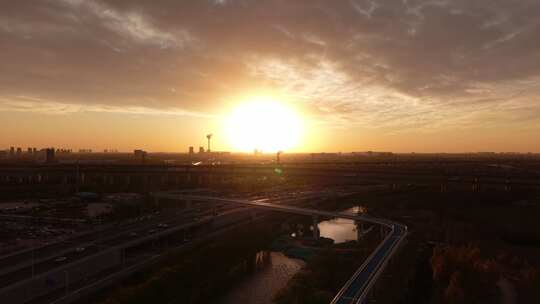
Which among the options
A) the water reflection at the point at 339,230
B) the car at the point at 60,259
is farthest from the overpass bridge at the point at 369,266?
the car at the point at 60,259

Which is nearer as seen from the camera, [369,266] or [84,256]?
[369,266]

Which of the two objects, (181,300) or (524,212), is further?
(524,212)

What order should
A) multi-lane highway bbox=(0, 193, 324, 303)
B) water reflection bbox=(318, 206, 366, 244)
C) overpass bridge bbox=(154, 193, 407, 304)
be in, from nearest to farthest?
overpass bridge bbox=(154, 193, 407, 304) < multi-lane highway bbox=(0, 193, 324, 303) < water reflection bbox=(318, 206, 366, 244)

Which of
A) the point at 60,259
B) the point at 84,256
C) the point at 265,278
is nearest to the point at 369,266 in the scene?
the point at 265,278

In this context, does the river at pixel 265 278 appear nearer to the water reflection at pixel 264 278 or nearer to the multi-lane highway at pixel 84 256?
the water reflection at pixel 264 278

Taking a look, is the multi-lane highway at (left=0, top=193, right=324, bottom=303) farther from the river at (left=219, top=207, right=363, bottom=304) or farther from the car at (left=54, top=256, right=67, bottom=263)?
the river at (left=219, top=207, right=363, bottom=304)

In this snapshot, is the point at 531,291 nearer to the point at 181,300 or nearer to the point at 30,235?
the point at 181,300

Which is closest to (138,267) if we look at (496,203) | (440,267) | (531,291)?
(440,267)

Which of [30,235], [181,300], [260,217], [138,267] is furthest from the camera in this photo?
[260,217]

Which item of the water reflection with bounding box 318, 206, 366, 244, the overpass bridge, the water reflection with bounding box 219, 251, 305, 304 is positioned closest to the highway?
the overpass bridge

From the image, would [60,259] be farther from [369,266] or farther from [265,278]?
[369,266]

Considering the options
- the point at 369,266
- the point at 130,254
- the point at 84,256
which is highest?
the point at 84,256
